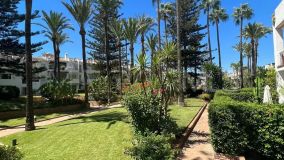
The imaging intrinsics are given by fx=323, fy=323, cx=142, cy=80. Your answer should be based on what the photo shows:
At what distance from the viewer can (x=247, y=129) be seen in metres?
11.0

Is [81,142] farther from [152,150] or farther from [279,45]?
[279,45]

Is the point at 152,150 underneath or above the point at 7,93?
underneath

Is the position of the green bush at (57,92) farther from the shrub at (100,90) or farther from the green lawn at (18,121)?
the shrub at (100,90)

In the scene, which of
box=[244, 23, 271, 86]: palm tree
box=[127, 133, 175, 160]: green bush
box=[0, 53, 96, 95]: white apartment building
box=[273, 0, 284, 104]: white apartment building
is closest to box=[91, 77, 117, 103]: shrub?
box=[273, 0, 284, 104]: white apartment building

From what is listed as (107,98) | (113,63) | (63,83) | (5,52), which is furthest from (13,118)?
(113,63)

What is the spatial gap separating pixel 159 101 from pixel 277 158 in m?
4.90

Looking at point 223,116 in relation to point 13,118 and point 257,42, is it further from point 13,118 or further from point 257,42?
point 257,42

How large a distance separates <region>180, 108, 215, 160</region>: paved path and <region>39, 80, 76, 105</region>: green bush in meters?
18.7

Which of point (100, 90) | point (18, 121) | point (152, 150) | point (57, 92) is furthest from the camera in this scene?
point (100, 90)

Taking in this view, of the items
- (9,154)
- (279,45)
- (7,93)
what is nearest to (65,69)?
(7,93)

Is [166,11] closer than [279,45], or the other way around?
[279,45]

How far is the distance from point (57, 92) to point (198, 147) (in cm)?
2166

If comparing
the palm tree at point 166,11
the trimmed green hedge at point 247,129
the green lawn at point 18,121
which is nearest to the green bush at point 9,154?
the trimmed green hedge at point 247,129

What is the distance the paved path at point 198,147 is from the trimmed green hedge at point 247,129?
1.69ft
